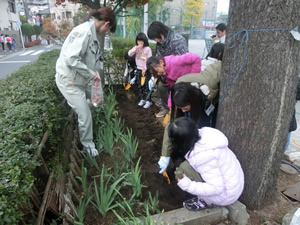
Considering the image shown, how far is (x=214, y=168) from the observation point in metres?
1.45

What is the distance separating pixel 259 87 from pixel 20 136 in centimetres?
153

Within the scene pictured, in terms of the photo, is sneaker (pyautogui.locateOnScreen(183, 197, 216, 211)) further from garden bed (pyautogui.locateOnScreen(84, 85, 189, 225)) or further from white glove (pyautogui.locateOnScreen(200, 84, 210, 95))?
white glove (pyautogui.locateOnScreen(200, 84, 210, 95))

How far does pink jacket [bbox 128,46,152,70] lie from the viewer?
4.01 meters

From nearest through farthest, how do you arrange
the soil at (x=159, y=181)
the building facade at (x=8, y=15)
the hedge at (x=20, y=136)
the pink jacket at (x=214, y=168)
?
the hedge at (x=20, y=136) → the pink jacket at (x=214, y=168) → the soil at (x=159, y=181) → the building facade at (x=8, y=15)

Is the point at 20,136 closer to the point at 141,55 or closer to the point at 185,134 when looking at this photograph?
the point at 185,134

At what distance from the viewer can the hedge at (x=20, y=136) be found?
3.16 feet

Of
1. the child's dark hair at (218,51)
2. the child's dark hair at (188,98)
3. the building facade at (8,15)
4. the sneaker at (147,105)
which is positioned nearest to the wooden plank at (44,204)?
the child's dark hair at (188,98)

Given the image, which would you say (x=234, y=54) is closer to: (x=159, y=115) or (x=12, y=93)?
(x=12, y=93)

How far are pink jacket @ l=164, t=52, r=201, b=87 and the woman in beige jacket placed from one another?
2.48ft

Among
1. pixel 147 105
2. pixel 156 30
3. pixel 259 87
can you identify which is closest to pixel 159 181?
pixel 259 87

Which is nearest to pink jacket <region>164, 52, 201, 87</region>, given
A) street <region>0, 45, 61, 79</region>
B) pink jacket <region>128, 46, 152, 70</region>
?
pink jacket <region>128, 46, 152, 70</region>

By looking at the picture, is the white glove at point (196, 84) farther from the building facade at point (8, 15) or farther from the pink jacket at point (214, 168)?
the building facade at point (8, 15)

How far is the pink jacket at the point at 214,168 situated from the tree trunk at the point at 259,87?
225 millimetres

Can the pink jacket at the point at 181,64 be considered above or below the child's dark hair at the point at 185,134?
above
